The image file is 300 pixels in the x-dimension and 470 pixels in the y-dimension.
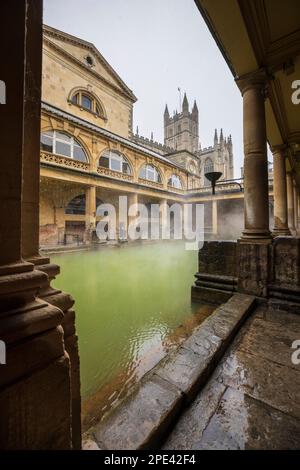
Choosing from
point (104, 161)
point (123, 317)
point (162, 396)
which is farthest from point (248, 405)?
point (104, 161)

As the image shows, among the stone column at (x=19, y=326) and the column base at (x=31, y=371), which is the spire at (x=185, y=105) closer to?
the stone column at (x=19, y=326)

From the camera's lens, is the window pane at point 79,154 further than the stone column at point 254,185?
Yes

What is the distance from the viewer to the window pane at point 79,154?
41.8ft

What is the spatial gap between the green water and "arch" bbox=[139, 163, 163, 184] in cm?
1371

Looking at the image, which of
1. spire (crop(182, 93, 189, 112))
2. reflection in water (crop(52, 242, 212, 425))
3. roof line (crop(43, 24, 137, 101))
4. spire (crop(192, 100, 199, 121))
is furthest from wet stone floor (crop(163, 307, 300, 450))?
spire (crop(192, 100, 199, 121))

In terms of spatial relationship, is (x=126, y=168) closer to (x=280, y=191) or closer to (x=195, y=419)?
(x=280, y=191)

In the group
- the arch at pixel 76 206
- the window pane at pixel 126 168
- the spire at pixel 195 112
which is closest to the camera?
the arch at pixel 76 206

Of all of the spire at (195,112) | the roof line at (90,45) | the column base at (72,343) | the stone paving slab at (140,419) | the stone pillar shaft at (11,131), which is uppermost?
the spire at (195,112)

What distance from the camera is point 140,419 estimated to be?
1.09 meters

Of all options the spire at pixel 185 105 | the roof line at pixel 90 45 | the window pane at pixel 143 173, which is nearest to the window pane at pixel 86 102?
the roof line at pixel 90 45

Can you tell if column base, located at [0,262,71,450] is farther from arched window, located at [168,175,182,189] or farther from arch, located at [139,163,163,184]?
arched window, located at [168,175,182,189]

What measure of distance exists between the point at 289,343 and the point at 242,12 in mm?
3928

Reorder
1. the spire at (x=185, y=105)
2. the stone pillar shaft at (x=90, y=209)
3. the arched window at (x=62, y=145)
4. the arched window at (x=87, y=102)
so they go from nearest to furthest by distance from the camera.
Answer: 1. the arched window at (x=62, y=145)
2. the stone pillar shaft at (x=90, y=209)
3. the arched window at (x=87, y=102)
4. the spire at (x=185, y=105)

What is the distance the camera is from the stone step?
3.28 ft
